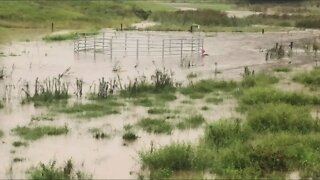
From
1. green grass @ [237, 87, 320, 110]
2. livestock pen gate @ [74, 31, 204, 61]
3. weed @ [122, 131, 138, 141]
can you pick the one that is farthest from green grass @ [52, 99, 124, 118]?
livestock pen gate @ [74, 31, 204, 61]

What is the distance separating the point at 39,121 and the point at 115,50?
870 inches

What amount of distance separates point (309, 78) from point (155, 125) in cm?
1193

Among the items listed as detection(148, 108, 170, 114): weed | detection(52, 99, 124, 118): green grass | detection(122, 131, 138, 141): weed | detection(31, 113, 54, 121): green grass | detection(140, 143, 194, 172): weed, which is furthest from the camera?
detection(148, 108, 170, 114): weed

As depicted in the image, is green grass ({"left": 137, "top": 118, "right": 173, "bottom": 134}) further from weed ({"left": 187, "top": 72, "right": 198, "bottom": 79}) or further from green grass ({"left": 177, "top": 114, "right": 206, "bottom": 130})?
weed ({"left": 187, "top": 72, "right": 198, "bottom": 79})

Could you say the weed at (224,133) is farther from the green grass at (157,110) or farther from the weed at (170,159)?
the green grass at (157,110)

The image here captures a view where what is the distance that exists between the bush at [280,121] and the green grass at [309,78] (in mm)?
8716

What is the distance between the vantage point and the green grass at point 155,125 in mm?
18016

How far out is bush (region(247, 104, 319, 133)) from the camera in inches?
691

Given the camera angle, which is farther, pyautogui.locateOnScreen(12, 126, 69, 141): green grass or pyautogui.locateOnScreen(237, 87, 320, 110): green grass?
pyautogui.locateOnScreen(237, 87, 320, 110): green grass

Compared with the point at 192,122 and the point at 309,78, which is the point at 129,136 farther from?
the point at 309,78

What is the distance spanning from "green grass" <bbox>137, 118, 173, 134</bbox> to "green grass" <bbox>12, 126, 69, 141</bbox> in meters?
2.53

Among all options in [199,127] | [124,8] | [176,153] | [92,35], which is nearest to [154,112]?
[199,127]

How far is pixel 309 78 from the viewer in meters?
27.8

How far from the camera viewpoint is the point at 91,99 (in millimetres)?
22547
